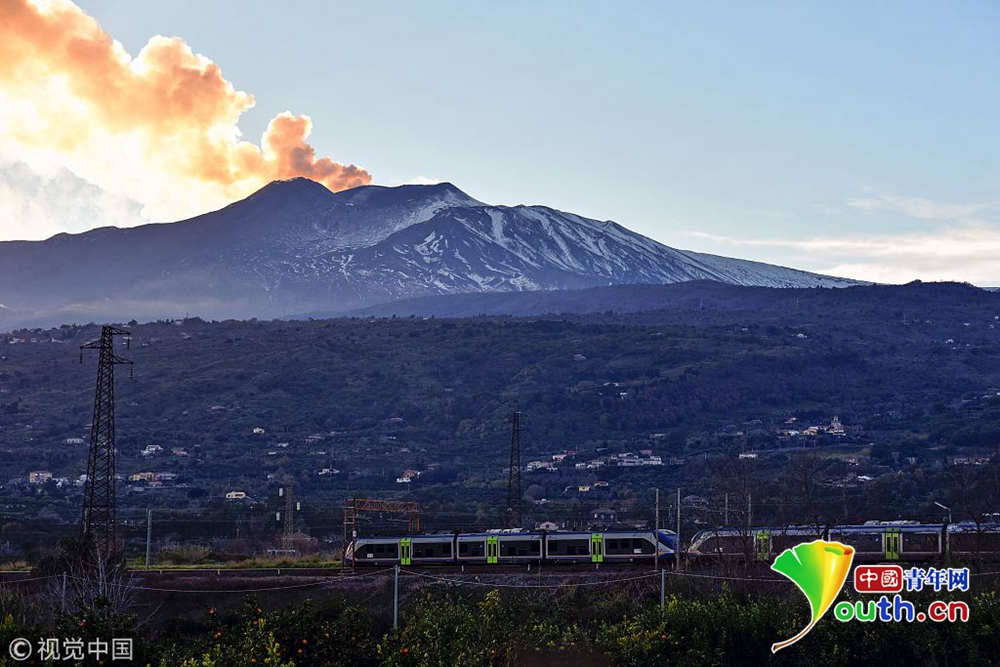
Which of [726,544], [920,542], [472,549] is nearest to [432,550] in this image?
[472,549]

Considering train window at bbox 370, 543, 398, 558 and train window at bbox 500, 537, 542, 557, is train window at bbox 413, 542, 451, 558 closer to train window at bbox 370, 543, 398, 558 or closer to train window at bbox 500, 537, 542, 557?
train window at bbox 370, 543, 398, 558

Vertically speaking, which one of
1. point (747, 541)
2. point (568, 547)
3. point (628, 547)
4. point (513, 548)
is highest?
point (747, 541)

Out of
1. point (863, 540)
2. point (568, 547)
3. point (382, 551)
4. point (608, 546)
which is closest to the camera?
point (863, 540)

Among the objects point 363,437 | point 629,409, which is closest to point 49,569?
point 363,437

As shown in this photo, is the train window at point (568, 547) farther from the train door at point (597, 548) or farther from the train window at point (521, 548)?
the train window at point (521, 548)

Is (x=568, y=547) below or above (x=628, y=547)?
below

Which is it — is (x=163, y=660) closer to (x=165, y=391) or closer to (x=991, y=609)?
(x=991, y=609)

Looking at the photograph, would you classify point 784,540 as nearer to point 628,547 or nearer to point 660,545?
point 660,545
